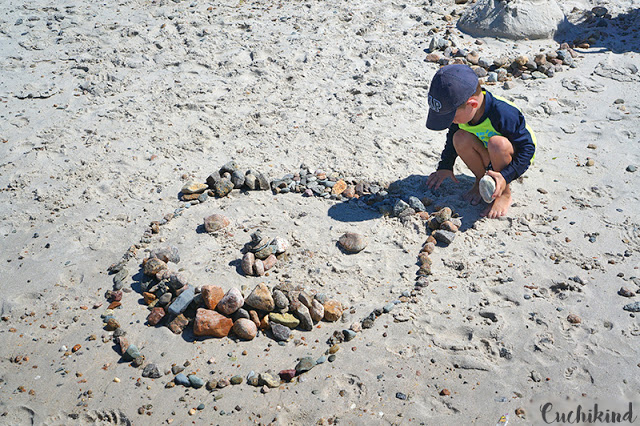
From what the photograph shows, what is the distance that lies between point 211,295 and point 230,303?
13 cm

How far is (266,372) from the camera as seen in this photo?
9.21 feet

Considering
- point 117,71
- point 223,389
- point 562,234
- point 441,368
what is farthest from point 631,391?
point 117,71

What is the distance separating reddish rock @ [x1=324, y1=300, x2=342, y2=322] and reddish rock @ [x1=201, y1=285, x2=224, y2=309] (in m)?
0.62

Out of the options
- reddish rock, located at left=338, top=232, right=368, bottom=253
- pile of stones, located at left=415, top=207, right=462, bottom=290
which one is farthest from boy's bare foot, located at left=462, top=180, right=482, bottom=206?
reddish rock, located at left=338, top=232, right=368, bottom=253

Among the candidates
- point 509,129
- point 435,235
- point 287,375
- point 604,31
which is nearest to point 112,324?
point 287,375

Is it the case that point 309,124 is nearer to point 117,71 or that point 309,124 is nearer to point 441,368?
point 117,71

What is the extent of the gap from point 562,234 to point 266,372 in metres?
2.21

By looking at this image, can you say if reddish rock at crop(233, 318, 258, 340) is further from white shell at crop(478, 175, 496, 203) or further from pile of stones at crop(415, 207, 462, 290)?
white shell at crop(478, 175, 496, 203)

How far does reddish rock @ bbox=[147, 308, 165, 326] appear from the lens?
309cm

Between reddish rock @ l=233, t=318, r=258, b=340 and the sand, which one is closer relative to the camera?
the sand

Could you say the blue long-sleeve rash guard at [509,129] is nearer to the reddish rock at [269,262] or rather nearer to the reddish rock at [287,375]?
the reddish rock at [269,262]

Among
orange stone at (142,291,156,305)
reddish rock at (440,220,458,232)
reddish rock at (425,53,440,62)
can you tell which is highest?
reddish rock at (425,53,440,62)

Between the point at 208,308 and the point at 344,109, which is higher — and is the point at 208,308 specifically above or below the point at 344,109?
below

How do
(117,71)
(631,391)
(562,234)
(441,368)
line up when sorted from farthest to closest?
1. (117,71)
2. (562,234)
3. (441,368)
4. (631,391)
